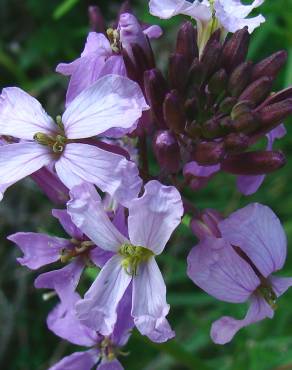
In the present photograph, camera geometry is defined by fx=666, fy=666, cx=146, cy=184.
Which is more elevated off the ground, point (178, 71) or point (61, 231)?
point (178, 71)

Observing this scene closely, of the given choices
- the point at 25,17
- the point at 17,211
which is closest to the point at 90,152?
the point at 17,211

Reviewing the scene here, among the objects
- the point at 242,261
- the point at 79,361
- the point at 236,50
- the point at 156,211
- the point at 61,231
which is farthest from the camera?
the point at 61,231

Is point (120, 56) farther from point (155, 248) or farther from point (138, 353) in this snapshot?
point (138, 353)

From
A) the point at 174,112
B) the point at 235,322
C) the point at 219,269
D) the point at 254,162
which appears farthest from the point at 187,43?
the point at 235,322

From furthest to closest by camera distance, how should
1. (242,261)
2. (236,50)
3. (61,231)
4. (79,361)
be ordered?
(61,231), (79,361), (236,50), (242,261)

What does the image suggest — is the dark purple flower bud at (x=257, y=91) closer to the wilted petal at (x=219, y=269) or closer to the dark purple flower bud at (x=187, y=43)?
the dark purple flower bud at (x=187, y=43)

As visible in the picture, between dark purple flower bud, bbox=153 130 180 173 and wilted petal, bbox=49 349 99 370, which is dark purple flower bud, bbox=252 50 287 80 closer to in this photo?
dark purple flower bud, bbox=153 130 180 173

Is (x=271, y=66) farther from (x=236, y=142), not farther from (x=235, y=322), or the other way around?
(x=235, y=322)

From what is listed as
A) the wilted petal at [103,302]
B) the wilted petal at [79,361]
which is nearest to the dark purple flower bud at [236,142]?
the wilted petal at [103,302]
